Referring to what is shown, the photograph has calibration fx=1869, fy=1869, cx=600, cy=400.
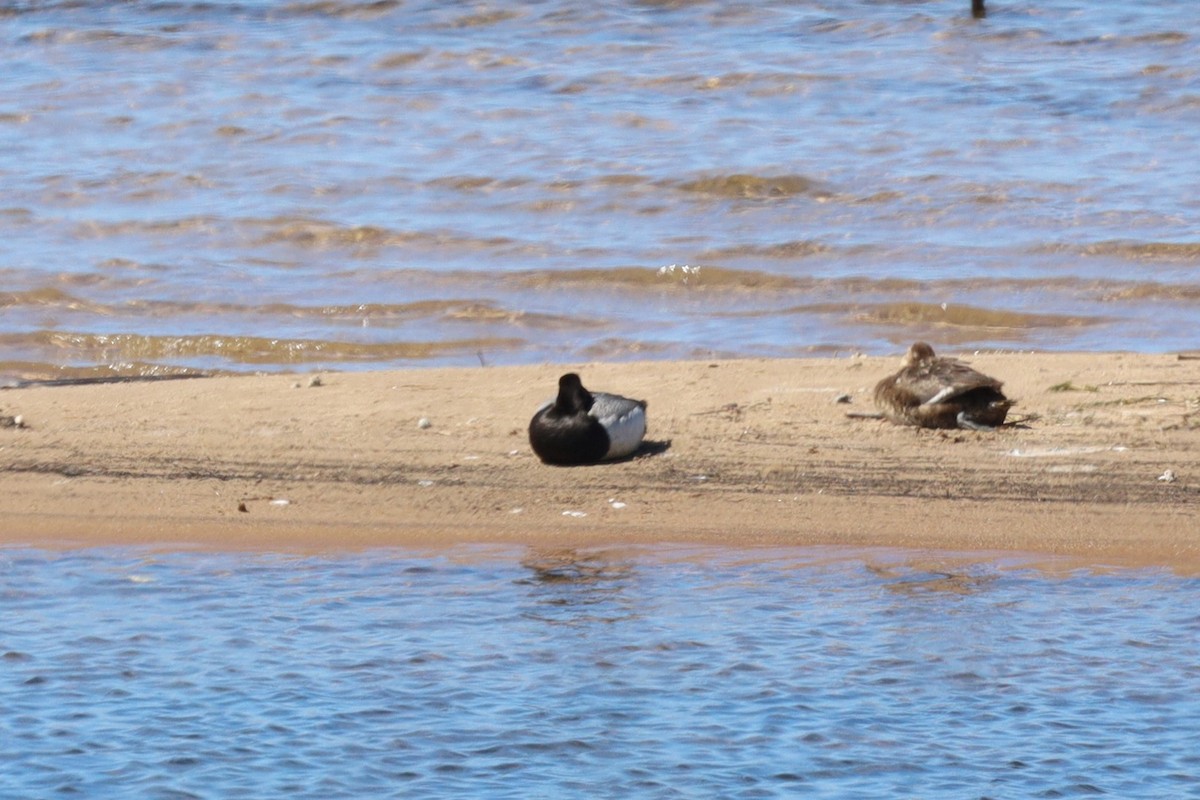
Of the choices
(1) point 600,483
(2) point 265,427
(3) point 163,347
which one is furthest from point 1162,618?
(3) point 163,347

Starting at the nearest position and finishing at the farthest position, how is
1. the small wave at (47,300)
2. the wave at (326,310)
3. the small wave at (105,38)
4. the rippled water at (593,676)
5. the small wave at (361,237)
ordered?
the rippled water at (593,676)
the wave at (326,310)
the small wave at (47,300)
the small wave at (361,237)
the small wave at (105,38)

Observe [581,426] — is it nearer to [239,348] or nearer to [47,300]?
[239,348]

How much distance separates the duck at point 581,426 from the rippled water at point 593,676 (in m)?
0.82

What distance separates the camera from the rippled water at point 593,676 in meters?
4.74

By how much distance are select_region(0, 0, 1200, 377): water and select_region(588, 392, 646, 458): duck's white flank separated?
315 centimetres

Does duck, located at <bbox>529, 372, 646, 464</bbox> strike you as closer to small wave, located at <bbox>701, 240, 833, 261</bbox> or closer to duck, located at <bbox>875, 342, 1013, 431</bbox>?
duck, located at <bbox>875, 342, 1013, 431</bbox>

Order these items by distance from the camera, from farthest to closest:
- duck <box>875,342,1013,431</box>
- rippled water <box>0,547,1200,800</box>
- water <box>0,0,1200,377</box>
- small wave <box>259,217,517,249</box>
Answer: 1. small wave <box>259,217,517,249</box>
2. water <box>0,0,1200,377</box>
3. duck <box>875,342,1013,431</box>
4. rippled water <box>0,547,1200,800</box>

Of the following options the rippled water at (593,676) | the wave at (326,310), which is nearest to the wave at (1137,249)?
the wave at (326,310)

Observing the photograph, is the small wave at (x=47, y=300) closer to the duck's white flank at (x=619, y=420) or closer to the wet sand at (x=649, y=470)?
the wet sand at (x=649, y=470)

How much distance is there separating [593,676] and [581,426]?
2181 mm

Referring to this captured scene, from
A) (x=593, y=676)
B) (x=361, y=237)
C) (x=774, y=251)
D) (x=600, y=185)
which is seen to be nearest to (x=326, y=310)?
(x=361, y=237)

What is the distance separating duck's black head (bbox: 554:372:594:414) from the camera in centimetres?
750

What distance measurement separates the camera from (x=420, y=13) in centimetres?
2319

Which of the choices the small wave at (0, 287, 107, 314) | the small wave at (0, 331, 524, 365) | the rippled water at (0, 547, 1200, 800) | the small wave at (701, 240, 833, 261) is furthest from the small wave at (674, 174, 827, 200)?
the rippled water at (0, 547, 1200, 800)
